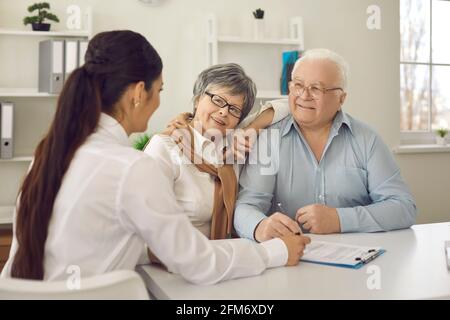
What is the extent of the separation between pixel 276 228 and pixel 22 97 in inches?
89.6

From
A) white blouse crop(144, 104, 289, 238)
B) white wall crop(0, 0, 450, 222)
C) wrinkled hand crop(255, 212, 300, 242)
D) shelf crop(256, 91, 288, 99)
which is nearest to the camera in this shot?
wrinkled hand crop(255, 212, 300, 242)

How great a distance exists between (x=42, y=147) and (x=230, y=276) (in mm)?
515

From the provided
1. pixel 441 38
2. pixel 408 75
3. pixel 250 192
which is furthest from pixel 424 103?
pixel 250 192

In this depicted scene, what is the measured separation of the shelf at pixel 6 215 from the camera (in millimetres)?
3083

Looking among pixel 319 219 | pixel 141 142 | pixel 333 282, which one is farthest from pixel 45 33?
pixel 333 282

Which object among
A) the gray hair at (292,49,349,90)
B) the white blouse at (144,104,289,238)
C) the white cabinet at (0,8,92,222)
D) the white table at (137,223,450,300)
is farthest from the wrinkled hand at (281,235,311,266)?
the white cabinet at (0,8,92,222)

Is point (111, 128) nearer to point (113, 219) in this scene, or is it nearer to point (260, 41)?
point (113, 219)

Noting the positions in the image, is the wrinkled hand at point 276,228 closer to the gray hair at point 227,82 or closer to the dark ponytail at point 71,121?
the gray hair at point 227,82

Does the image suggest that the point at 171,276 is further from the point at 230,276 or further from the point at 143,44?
the point at 143,44

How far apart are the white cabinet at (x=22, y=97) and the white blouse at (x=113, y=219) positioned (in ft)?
7.28

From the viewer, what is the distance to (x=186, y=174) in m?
1.74

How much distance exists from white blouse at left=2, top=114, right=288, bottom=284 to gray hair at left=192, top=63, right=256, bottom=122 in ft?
2.46

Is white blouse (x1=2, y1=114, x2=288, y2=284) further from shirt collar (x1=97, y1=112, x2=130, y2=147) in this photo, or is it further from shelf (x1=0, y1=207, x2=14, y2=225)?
shelf (x1=0, y1=207, x2=14, y2=225)

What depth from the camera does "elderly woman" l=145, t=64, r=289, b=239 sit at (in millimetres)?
1733
